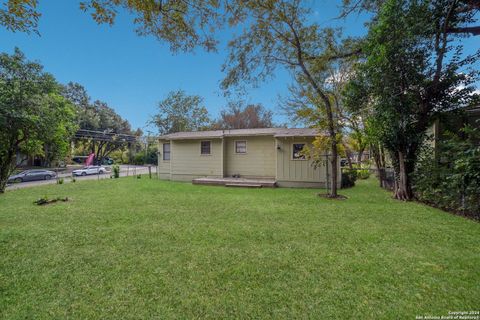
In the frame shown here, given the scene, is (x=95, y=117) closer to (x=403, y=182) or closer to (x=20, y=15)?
(x=20, y=15)

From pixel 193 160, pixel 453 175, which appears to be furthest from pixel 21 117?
pixel 453 175

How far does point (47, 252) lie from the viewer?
3410 mm

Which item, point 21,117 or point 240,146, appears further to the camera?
point 240,146

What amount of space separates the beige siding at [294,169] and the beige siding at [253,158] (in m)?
0.98

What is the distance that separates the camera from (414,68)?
6.61 metres

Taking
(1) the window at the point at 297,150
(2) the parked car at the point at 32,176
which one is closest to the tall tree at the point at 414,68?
(1) the window at the point at 297,150

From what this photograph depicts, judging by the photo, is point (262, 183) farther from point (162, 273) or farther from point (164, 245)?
point (162, 273)

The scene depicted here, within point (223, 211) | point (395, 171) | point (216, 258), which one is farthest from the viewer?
point (395, 171)

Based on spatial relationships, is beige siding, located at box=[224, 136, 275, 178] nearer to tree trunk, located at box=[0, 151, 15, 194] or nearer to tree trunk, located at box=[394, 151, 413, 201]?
tree trunk, located at box=[394, 151, 413, 201]

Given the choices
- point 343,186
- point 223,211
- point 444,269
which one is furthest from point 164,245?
point 343,186

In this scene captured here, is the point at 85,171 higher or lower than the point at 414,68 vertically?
lower

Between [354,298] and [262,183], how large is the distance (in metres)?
8.28

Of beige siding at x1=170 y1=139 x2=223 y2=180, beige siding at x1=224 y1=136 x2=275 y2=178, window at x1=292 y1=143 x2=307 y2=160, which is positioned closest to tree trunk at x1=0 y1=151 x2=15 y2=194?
beige siding at x1=170 y1=139 x2=223 y2=180

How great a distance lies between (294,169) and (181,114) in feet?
74.4
